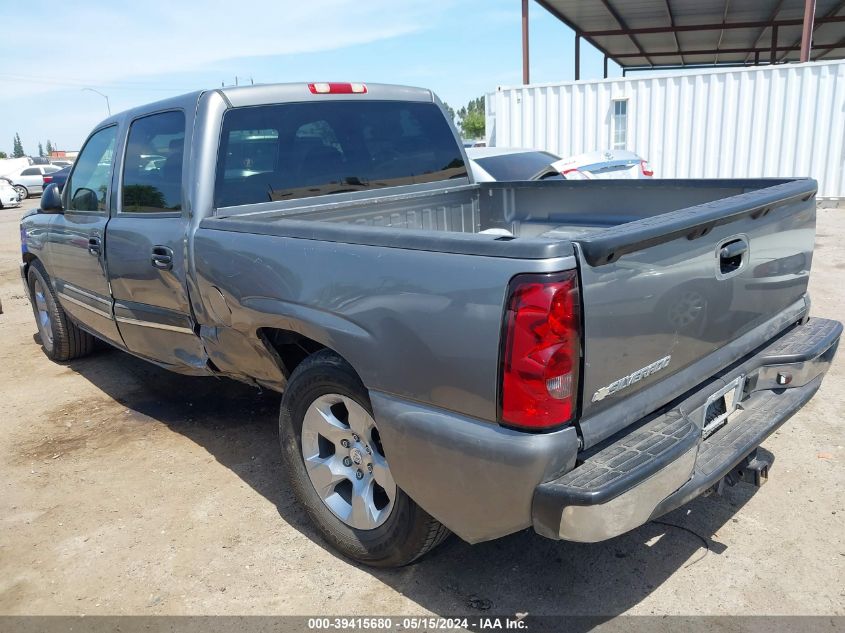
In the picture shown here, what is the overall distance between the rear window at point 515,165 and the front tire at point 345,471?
5179mm

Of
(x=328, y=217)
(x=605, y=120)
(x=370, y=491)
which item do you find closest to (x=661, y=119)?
(x=605, y=120)

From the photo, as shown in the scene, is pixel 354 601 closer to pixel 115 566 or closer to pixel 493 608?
pixel 493 608

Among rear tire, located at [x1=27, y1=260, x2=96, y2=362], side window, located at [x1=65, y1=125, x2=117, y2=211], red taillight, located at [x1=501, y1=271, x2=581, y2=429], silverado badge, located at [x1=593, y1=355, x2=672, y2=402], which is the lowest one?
rear tire, located at [x1=27, y1=260, x2=96, y2=362]

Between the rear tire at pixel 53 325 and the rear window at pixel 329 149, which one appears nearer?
the rear window at pixel 329 149

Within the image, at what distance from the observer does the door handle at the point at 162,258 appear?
3521 millimetres

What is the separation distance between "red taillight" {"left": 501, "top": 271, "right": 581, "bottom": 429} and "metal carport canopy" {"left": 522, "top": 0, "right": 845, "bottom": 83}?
1369 centimetres

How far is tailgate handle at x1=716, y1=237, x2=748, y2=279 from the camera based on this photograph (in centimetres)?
249

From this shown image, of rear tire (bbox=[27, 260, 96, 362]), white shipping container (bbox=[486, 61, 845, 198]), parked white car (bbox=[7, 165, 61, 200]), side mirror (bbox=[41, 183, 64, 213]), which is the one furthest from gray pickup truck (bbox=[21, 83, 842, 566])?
parked white car (bbox=[7, 165, 61, 200])

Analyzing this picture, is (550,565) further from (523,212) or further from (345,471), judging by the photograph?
(523,212)

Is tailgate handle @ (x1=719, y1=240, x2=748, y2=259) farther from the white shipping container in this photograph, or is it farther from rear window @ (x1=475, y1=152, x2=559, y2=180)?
the white shipping container

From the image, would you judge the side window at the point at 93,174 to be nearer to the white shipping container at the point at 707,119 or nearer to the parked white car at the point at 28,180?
the white shipping container at the point at 707,119

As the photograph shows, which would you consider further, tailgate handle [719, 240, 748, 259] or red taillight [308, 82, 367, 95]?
red taillight [308, 82, 367, 95]

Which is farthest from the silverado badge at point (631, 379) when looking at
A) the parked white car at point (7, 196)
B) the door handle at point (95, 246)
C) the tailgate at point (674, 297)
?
the parked white car at point (7, 196)

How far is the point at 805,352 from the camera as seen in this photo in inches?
115
